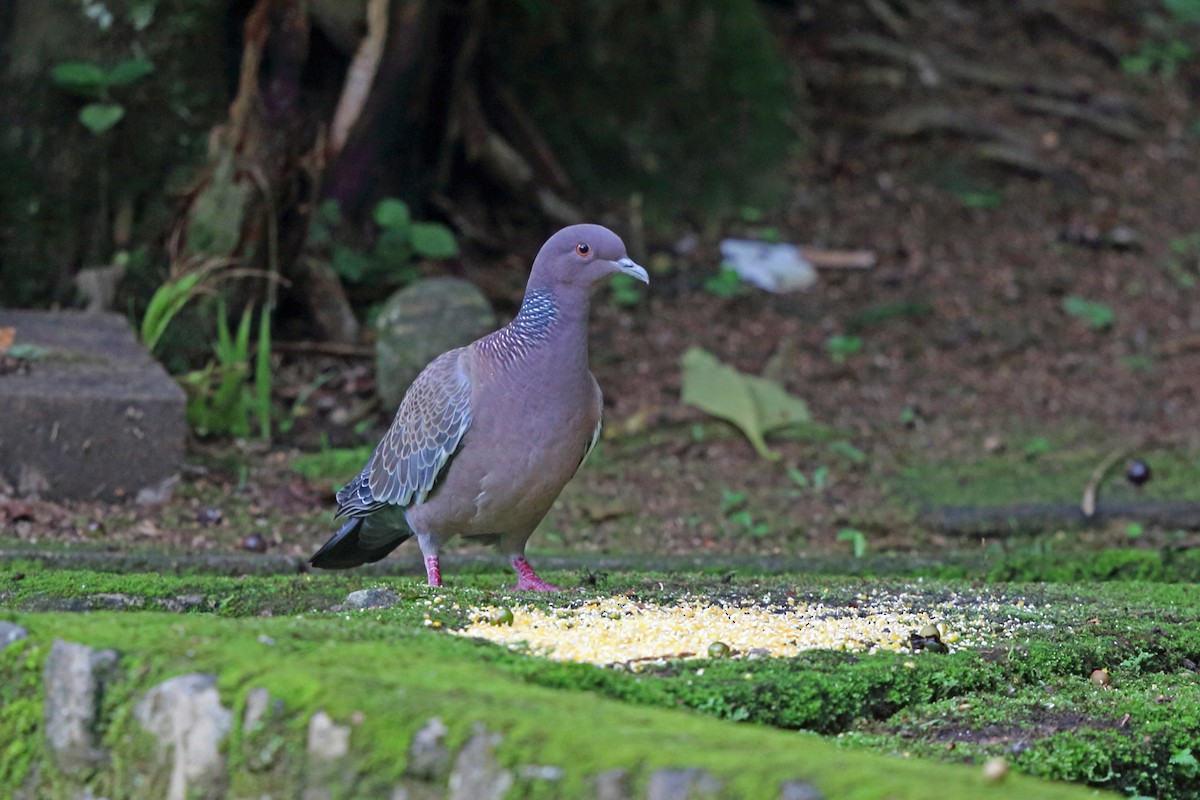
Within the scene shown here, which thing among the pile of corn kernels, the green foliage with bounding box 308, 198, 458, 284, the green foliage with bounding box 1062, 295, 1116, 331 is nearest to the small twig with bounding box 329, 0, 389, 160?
the green foliage with bounding box 308, 198, 458, 284

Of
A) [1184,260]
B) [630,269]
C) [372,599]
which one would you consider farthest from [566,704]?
[1184,260]

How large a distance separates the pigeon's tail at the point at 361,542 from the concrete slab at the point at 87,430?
1209 mm

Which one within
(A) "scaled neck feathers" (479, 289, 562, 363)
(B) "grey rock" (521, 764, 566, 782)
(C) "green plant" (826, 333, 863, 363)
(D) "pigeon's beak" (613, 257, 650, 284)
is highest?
(D) "pigeon's beak" (613, 257, 650, 284)

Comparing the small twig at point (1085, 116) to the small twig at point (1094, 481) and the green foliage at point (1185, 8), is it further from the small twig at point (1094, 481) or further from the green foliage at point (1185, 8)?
the small twig at point (1094, 481)

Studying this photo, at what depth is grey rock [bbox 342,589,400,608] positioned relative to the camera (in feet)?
11.7

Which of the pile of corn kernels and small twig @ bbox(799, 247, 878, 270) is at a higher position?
small twig @ bbox(799, 247, 878, 270)

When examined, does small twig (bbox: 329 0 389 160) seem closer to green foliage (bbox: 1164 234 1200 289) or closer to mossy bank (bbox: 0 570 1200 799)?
mossy bank (bbox: 0 570 1200 799)

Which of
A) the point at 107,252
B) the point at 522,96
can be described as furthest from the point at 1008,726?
the point at 522,96

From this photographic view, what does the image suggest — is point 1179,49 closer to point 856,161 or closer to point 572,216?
point 856,161

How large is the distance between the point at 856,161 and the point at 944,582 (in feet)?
21.3

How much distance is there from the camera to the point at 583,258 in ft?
14.0

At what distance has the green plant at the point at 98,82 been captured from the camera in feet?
23.0

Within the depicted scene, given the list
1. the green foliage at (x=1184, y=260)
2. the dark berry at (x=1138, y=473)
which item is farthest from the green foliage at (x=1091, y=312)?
the dark berry at (x=1138, y=473)

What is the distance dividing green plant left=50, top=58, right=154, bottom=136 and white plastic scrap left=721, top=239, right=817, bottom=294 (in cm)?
368
